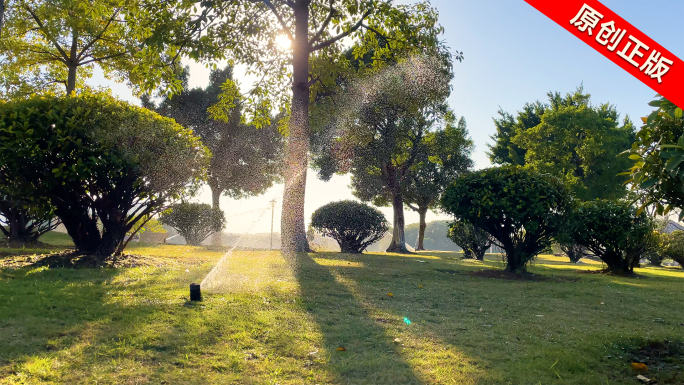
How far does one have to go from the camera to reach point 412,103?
2402 centimetres

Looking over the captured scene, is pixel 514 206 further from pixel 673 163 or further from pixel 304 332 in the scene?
pixel 673 163

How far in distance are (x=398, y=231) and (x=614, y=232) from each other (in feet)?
50.0

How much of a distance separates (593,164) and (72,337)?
39.6 metres

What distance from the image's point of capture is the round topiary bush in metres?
16.1

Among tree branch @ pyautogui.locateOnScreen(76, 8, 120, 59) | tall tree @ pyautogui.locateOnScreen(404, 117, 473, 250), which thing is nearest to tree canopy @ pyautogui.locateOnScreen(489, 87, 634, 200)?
tall tree @ pyautogui.locateOnScreen(404, 117, 473, 250)

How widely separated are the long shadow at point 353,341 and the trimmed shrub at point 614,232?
886 centimetres

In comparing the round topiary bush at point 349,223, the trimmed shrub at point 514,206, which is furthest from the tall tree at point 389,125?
the trimmed shrub at point 514,206

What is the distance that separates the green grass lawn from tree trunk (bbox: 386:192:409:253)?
19.3 metres

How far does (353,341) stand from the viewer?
14.2 ft

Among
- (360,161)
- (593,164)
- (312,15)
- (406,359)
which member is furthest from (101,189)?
(593,164)

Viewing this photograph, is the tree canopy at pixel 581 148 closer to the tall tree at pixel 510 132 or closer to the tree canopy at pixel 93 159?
the tall tree at pixel 510 132

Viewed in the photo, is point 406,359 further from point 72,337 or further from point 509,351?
point 72,337

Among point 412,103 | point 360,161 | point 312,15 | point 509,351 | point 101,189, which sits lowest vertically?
point 509,351

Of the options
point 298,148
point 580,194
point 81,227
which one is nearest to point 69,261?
point 81,227
